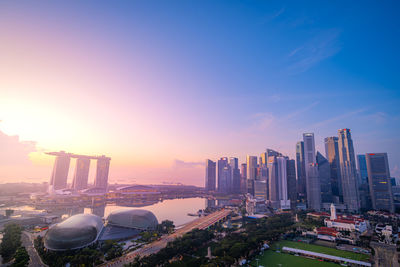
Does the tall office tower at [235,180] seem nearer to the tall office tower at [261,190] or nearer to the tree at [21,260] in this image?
the tall office tower at [261,190]

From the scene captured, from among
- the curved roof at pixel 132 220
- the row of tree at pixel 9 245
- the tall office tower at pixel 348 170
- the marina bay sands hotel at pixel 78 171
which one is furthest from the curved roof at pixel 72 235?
the tall office tower at pixel 348 170

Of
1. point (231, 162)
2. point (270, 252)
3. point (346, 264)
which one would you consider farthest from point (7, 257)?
point (231, 162)

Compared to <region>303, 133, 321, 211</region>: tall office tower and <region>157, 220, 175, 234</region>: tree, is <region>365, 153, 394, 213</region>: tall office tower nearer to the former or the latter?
<region>303, 133, 321, 211</region>: tall office tower

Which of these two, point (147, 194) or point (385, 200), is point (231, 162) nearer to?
point (147, 194)

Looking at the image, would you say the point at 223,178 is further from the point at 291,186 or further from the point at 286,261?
the point at 286,261

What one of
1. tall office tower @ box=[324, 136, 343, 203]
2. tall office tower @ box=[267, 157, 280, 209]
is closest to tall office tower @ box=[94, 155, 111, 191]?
tall office tower @ box=[267, 157, 280, 209]

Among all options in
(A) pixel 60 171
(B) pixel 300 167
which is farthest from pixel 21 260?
(B) pixel 300 167
